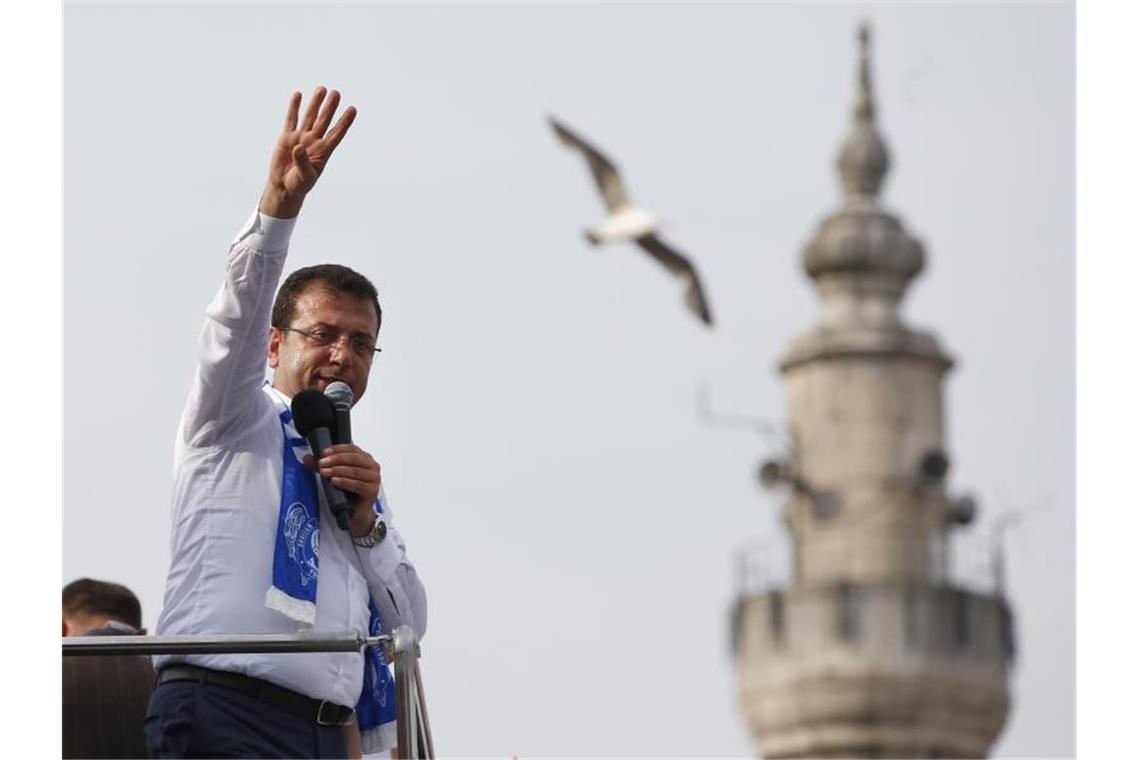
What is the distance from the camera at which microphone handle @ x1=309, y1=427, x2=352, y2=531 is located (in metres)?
3.76

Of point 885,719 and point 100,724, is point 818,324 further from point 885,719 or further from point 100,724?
point 100,724

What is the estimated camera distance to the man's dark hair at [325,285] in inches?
154

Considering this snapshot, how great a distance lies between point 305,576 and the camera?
376 cm

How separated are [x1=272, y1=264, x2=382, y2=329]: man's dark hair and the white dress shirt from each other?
0.13m

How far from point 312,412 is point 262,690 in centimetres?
34

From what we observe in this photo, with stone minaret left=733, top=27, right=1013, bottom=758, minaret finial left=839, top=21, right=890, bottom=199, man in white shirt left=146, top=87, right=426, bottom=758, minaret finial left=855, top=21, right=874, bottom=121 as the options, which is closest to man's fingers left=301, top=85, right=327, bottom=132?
man in white shirt left=146, top=87, right=426, bottom=758

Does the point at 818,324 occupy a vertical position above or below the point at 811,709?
above

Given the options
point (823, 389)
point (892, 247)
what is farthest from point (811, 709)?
point (892, 247)

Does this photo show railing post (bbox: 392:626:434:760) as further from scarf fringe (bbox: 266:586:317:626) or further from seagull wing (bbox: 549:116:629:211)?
seagull wing (bbox: 549:116:629:211)

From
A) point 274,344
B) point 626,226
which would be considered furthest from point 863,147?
point 274,344

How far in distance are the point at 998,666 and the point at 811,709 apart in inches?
142

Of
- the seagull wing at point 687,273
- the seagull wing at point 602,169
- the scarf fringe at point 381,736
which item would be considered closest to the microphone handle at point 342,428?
the scarf fringe at point 381,736

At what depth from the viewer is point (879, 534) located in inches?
2224

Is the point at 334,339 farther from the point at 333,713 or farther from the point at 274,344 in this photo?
the point at 333,713
